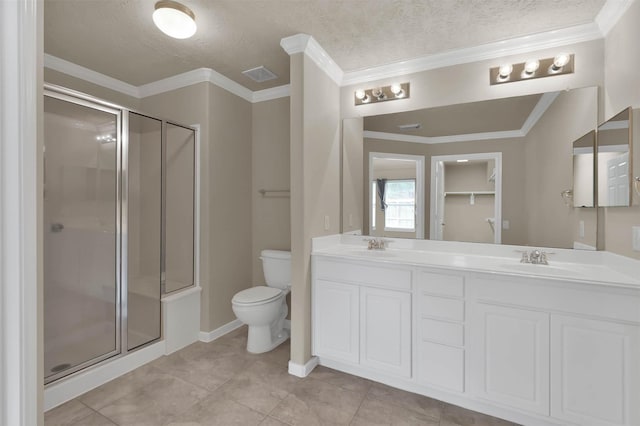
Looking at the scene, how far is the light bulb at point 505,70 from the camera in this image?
2123mm

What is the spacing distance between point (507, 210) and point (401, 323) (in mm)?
1177

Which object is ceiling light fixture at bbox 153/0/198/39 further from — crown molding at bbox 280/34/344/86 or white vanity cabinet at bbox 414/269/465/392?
white vanity cabinet at bbox 414/269/465/392

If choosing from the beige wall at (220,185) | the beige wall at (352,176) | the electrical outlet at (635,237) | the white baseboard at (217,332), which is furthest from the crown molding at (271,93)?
the electrical outlet at (635,237)

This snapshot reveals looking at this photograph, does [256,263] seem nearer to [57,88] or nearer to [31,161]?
[57,88]

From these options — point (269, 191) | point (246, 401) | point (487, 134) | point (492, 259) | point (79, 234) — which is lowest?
point (246, 401)

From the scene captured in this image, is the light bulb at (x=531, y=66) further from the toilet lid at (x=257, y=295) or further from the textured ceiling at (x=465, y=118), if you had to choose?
the toilet lid at (x=257, y=295)

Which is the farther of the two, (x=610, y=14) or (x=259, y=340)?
(x=259, y=340)

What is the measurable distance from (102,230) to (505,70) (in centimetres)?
327

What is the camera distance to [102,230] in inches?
88.5

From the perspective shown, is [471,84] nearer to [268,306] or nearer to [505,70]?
[505,70]

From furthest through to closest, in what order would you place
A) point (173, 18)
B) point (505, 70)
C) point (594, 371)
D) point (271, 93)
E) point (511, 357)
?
point (271, 93), point (505, 70), point (173, 18), point (511, 357), point (594, 371)

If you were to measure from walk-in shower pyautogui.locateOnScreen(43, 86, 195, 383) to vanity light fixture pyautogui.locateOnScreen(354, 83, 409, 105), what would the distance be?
5.73ft

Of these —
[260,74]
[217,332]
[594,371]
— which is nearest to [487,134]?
[594,371]

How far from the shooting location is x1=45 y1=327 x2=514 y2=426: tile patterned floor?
1754 millimetres
